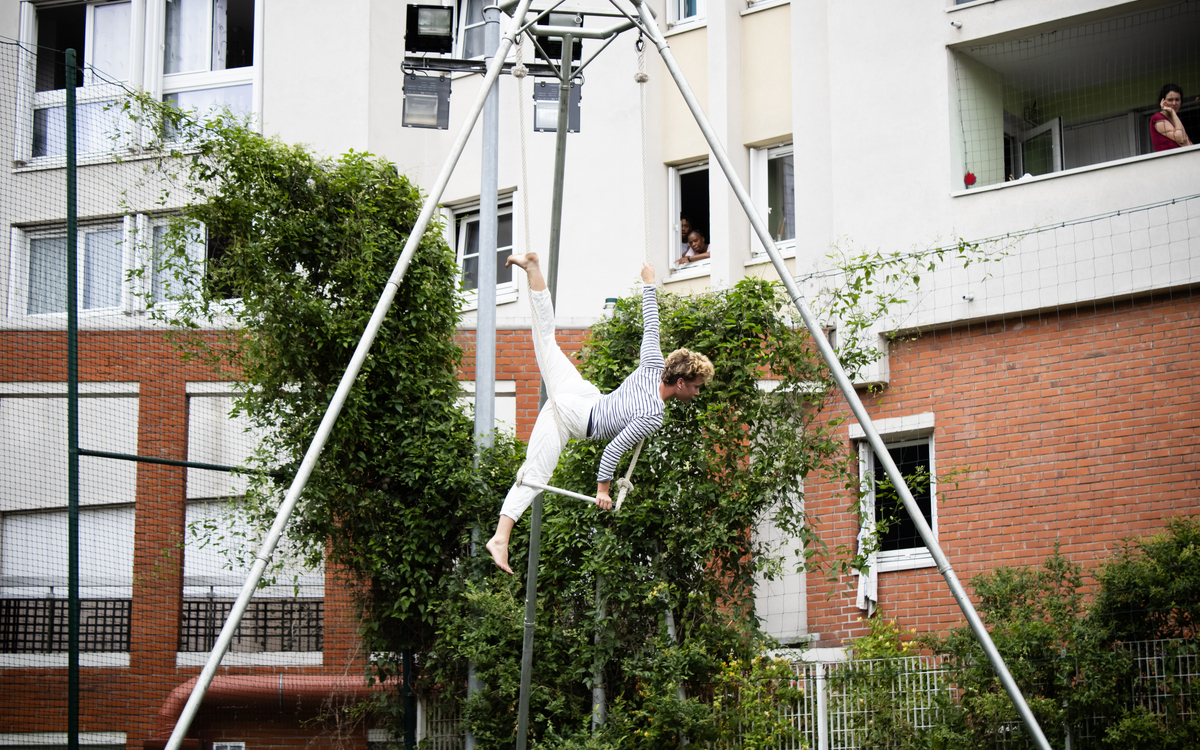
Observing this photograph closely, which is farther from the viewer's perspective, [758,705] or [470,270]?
[470,270]

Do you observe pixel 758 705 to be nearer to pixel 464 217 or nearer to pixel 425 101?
pixel 425 101

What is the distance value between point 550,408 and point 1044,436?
4.12 metres

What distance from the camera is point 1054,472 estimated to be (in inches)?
317

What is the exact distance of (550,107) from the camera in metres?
6.63

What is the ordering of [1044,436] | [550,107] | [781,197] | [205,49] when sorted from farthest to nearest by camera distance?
[205,49] < [781,197] < [1044,436] < [550,107]

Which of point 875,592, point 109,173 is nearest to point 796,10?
point 875,592

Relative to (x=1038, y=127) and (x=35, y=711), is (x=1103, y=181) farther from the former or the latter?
(x=35, y=711)

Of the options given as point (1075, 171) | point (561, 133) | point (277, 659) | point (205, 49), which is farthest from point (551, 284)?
point (205, 49)

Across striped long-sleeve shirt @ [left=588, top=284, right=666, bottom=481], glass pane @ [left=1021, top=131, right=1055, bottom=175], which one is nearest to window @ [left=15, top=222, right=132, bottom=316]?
striped long-sleeve shirt @ [left=588, top=284, right=666, bottom=481]

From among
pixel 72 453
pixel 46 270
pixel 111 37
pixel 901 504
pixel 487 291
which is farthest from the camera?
pixel 111 37

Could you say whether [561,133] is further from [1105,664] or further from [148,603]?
[148,603]

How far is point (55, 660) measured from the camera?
30.8ft

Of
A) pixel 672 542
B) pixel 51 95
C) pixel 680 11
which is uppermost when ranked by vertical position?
pixel 680 11

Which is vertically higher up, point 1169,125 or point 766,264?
point 1169,125
